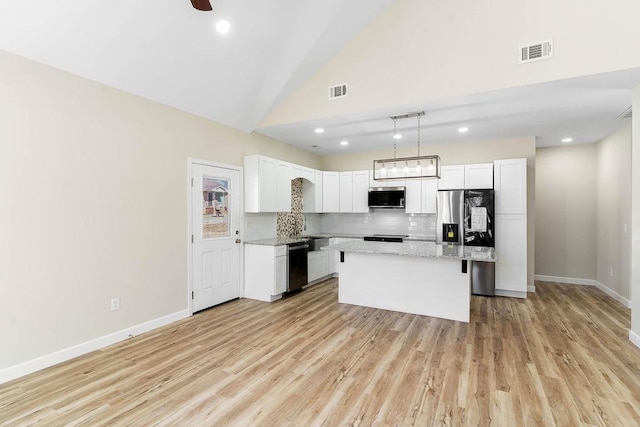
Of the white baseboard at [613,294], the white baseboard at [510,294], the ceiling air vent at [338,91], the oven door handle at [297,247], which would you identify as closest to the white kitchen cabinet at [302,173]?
the oven door handle at [297,247]

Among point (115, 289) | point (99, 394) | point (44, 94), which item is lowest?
point (99, 394)

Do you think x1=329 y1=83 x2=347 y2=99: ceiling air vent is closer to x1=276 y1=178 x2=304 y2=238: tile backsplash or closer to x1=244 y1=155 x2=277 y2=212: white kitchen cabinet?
x1=244 y1=155 x2=277 y2=212: white kitchen cabinet

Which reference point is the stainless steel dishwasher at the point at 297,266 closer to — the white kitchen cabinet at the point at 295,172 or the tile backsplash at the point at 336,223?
the tile backsplash at the point at 336,223

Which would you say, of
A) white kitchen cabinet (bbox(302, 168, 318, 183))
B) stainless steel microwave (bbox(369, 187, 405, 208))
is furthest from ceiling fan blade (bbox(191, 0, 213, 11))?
stainless steel microwave (bbox(369, 187, 405, 208))

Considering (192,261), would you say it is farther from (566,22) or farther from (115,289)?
(566,22)

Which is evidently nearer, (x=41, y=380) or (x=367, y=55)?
(x=41, y=380)

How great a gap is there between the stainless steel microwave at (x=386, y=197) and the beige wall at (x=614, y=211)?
11.0 ft

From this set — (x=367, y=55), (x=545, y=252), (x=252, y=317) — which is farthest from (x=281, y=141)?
(x=545, y=252)

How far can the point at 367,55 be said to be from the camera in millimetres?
4113

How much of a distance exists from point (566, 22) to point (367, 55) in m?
2.05

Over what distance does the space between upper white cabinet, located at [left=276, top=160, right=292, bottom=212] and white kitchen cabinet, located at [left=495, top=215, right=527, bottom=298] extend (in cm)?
359

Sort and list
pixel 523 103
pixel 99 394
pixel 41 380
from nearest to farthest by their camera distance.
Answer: pixel 99 394, pixel 41 380, pixel 523 103

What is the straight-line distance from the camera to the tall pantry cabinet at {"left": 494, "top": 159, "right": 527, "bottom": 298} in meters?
5.22

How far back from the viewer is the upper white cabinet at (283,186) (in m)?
5.54
